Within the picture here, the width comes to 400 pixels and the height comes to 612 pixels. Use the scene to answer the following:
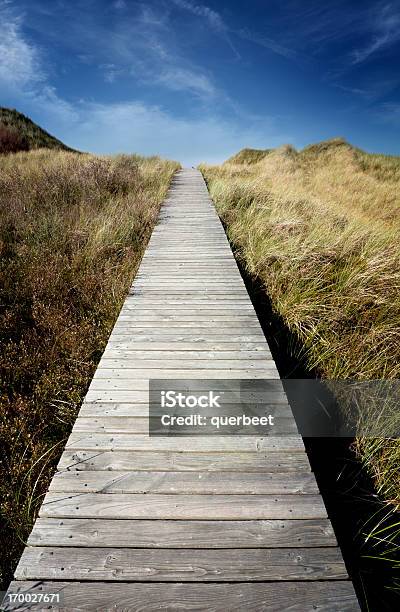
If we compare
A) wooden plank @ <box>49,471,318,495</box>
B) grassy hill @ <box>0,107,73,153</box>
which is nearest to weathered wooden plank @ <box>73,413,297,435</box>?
wooden plank @ <box>49,471,318,495</box>

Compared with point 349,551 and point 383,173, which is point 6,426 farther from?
point 383,173

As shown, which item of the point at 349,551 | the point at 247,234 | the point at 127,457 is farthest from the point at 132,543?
the point at 247,234

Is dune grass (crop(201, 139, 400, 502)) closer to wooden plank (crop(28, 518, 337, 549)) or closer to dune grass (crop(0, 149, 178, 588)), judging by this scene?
wooden plank (crop(28, 518, 337, 549))

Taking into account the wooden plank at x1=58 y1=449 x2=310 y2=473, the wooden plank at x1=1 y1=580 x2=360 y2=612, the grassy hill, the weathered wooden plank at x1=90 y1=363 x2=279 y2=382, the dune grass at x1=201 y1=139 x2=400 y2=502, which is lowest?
the wooden plank at x1=1 y1=580 x2=360 y2=612

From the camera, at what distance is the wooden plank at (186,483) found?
5.61ft

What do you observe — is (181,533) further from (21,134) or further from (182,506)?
(21,134)

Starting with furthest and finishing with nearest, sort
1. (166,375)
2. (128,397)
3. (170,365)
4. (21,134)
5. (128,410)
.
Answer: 1. (21,134)
2. (170,365)
3. (166,375)
4. (128,397)
5. (128,410)

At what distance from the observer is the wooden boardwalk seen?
133cm

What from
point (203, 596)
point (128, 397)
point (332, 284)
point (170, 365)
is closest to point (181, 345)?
point (170, 365)

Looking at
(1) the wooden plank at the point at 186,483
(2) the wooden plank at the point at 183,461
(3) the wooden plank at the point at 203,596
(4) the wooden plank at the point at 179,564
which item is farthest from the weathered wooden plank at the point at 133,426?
(3) the wooden plank at the point at 203,596

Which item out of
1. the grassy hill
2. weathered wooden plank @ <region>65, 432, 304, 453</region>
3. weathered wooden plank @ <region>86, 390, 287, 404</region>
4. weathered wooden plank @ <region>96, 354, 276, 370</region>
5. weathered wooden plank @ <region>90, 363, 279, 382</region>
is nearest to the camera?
A: weathered wooden plank @ <region>65, 432, 304, 453</region>

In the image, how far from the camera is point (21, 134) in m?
19.9

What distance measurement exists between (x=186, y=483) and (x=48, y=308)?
2930mm

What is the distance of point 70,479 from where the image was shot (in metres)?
1.77
